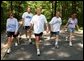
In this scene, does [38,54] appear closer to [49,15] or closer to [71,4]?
[71,4]

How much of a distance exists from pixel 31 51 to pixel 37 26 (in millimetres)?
1242

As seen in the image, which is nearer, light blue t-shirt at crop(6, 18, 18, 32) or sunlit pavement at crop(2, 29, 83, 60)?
sunlit pavement at crop(2, 29, 83, 60)

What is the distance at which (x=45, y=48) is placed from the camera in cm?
1229

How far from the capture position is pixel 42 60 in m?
9.97

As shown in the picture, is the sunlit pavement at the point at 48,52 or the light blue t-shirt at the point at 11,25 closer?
the sunlit pavement at the point at 48,52

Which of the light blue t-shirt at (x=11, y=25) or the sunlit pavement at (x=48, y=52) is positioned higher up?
the light blue t-shirt at (x=11, y=25)

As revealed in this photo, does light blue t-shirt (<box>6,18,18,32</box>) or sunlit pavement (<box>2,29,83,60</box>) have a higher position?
light blue t-shirt (<box>6,18,18,32</box>)

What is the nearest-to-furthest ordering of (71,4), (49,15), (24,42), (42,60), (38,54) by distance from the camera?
(42,60) → (38,54) → (24,42) → (71,4) → (49,15)

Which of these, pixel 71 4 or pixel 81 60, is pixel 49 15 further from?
pixel 81 60

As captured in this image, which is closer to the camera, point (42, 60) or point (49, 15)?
point (42, 60)

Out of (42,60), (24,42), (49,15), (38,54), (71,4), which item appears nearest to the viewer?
(42,60)

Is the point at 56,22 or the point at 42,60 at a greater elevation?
the point at 56,22

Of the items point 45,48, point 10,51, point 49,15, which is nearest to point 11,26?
point 10,51

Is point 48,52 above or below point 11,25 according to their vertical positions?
below
